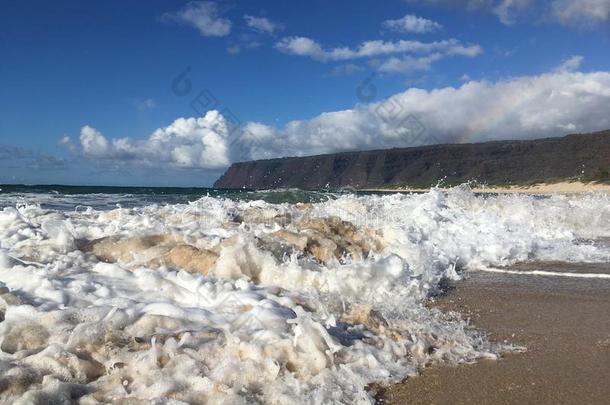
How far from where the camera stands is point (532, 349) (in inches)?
140

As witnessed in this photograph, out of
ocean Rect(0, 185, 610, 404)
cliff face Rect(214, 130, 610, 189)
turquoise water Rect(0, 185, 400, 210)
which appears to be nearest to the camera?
ocean Rect(0, 185, 610, 404)

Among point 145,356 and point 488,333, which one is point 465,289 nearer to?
point 488,333

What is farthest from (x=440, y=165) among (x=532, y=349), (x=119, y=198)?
(x=532, y=349)

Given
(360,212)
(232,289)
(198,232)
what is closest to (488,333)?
(232,289)

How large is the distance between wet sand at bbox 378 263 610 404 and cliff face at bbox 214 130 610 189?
63.9 m

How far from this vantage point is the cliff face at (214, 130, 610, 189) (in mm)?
77500

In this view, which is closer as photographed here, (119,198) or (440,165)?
(119,198)

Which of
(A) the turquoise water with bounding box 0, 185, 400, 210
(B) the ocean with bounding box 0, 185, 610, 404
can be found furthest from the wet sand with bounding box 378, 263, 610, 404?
(A) the turquoise water with bounding box 0, 185, 400, 210

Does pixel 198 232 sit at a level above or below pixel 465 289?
above

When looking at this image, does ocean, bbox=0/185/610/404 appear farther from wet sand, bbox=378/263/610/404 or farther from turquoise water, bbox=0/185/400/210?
turquoise water, bbox=0/185/400/210

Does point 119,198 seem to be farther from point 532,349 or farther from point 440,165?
point 440,165

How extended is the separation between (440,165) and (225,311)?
9618cm

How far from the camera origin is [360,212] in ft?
36.4

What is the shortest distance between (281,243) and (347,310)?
72.6 inches
